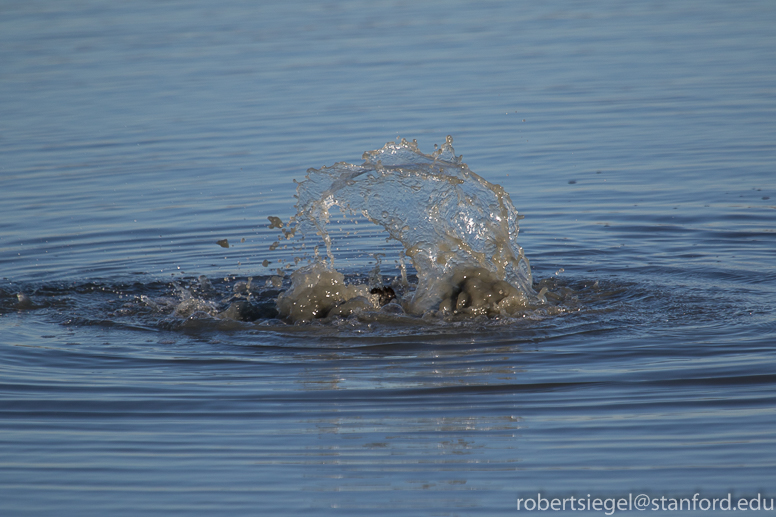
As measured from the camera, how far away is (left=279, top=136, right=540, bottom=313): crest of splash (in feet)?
27.1

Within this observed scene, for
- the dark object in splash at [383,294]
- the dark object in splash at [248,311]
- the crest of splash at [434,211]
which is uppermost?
the crest of splash at [434,211]

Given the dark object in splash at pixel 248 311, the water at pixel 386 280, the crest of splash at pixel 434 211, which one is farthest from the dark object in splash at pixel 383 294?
the dark object in splash at pixel 248 311

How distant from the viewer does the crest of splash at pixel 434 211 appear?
8273 millimetres

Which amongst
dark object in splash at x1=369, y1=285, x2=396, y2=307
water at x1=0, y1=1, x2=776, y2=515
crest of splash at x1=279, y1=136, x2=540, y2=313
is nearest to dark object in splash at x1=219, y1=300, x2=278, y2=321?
water at x1=0, y1=1, x2=776, y2=515

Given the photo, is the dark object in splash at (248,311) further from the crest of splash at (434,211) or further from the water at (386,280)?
the crest of splash at (434,211)

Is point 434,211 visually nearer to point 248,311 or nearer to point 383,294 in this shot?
point 383,294

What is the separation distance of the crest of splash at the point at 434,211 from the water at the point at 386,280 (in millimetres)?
591

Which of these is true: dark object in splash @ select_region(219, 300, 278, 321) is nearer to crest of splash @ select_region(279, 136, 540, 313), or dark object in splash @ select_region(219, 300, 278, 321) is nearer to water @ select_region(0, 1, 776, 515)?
water @ select_region(0, 1, 776, 515)

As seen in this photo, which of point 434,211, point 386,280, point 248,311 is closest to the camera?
point 248,311

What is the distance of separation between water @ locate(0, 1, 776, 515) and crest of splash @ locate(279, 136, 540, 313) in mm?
591

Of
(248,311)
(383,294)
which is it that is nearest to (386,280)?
(383,294)

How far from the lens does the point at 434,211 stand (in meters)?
8.49

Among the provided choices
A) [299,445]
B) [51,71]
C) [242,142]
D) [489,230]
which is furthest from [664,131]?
[51,71]

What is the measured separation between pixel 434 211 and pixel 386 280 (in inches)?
41.0
